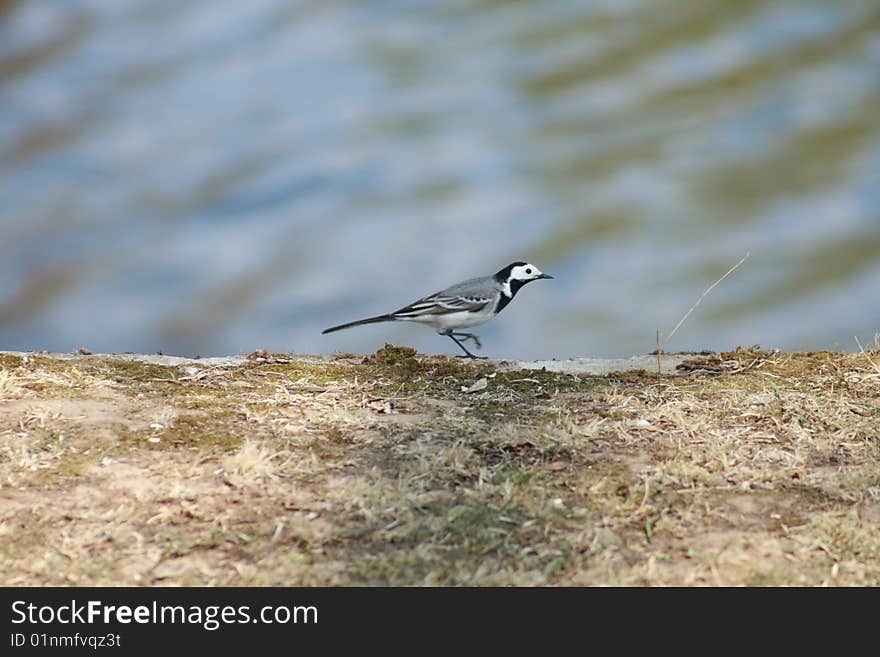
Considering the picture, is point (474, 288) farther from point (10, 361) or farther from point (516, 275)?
point (10, 361)

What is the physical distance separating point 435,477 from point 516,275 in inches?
132

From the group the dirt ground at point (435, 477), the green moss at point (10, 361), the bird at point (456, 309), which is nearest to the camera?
the dirt ground at point (435, 477)

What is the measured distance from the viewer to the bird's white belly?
657 cm

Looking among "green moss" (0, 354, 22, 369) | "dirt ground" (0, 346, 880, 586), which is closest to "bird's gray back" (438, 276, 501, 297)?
"dirt ground" (0, 346, 880, 586)

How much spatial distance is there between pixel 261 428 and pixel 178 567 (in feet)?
3.69

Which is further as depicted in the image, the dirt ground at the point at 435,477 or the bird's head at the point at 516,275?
the bird's head at the point at 516,275

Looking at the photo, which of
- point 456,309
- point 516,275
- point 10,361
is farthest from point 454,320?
Answer: point 10,361

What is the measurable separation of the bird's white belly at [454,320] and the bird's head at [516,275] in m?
0.37

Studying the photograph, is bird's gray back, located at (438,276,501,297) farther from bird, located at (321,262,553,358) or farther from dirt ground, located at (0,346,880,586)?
dirt ground, located at (0,346,880,586)

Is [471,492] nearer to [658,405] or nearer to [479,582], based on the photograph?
[479,582]

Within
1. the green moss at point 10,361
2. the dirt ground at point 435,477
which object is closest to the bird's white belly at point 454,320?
the dirt ground at point 435,477

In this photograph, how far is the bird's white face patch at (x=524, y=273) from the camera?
23.4 ft

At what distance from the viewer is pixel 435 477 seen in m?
3.97

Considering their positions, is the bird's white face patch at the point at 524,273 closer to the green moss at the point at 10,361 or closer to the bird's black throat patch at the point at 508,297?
the bird's black throat patch at the point at 508,297
